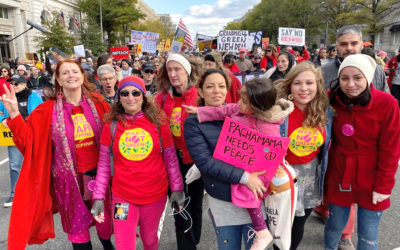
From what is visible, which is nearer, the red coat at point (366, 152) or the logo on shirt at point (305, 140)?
the red coat at point (366, 152)

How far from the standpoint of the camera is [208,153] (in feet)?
6.63

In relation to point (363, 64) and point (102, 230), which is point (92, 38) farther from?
point (363, 64)

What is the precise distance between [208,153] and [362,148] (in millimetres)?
1264

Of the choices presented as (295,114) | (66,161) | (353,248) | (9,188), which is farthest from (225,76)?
(9,188)

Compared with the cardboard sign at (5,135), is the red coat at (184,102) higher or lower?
higher

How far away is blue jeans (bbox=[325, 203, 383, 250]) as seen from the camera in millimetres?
2309

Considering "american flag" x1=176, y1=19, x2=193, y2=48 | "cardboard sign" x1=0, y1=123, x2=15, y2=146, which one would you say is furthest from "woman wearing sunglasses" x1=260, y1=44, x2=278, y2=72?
"cardboard sign" x1=0, y1=123, x2=15, y2=146

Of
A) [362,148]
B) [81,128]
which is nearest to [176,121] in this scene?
[81,128]

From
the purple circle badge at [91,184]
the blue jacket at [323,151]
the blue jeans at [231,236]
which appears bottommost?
the blue jeans at [231,236]

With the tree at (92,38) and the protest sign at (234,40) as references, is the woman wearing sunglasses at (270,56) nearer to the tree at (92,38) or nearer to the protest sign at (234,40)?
the protest sign at (234,40)

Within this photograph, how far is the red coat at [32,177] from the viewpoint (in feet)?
7.59

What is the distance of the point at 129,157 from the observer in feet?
7.54

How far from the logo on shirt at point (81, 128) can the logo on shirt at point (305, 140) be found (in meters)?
1.74

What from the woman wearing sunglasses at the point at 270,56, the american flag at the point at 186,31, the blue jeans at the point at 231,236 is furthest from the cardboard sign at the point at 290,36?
the blue jeans at the point at 231,236
